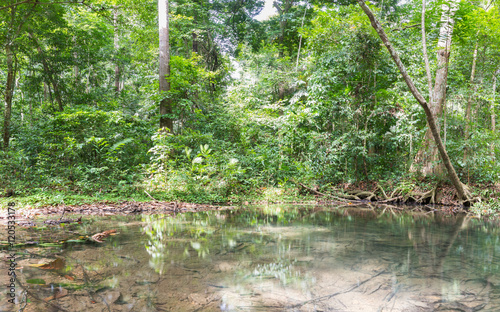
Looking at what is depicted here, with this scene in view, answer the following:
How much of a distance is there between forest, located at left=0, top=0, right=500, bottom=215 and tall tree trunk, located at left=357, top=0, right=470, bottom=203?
48 millimetres

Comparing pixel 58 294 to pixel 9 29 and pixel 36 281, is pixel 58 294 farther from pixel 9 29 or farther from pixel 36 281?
pixel 9 29

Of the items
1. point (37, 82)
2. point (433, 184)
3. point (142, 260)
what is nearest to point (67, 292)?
point (142, 260)

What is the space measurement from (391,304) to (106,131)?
9.40 metres

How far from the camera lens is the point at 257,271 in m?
2.62

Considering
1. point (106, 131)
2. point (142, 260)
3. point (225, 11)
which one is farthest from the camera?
point (225, 11)

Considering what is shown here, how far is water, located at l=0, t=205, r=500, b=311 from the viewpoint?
77.3 inches

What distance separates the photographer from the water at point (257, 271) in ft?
6.44

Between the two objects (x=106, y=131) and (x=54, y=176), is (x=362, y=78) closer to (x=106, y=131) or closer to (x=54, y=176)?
(x=106, y=131)

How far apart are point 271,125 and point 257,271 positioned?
9871mm

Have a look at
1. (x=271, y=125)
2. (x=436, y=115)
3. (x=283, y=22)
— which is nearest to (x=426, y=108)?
(x=436, y=115)

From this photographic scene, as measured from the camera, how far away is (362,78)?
10180 mm

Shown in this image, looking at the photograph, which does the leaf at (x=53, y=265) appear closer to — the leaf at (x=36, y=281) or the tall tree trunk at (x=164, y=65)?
the leaf at (x=36, y=281)

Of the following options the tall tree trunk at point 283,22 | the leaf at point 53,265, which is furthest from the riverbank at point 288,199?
the tall tree trunk at point 283,22

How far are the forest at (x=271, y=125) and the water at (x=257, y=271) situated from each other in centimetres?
363
